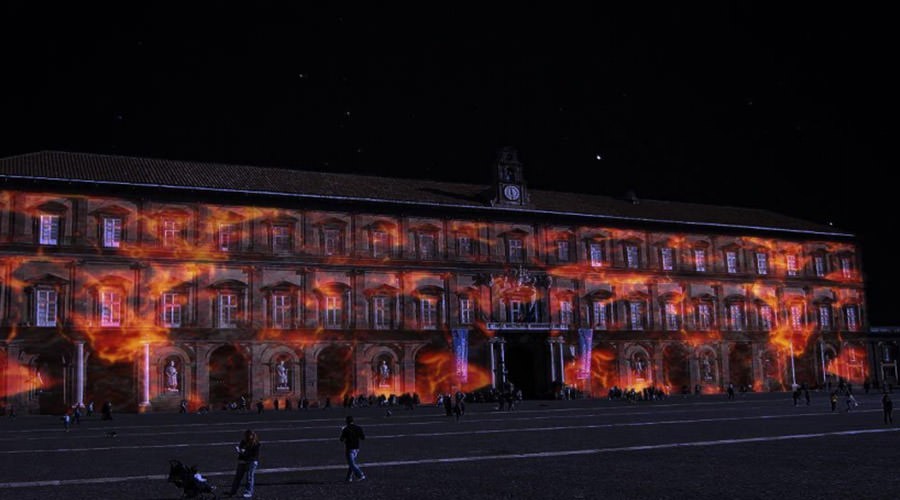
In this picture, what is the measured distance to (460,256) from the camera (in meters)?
54.6

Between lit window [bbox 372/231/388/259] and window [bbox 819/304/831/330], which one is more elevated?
lit window [bbox 372/231/388/259]

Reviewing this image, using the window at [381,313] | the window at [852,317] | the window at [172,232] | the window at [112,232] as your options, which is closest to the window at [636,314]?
the window at [381,313]

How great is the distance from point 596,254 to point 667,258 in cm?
597

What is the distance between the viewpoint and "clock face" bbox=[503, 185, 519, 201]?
56.9 meters

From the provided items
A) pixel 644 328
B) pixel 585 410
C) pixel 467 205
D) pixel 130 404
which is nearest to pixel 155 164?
pixel 130 404

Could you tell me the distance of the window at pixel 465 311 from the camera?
54094 mm

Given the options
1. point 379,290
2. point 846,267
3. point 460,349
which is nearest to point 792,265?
point 846,267

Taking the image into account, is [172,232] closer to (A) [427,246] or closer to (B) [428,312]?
(A) [427,246]

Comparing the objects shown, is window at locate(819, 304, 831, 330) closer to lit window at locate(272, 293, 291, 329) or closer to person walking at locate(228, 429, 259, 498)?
lit window at locate(272, 293, 291, 329)

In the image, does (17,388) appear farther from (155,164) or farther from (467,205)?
(467,205)

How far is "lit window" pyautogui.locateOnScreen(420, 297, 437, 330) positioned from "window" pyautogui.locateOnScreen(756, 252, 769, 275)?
25.9m

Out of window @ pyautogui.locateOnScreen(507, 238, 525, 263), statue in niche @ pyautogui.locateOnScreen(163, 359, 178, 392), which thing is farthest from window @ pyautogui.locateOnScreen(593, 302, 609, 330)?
statue in niche @ pyautogui.locateOnScreen(163, 359, 178, 392)

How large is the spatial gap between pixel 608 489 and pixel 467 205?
1627 inches

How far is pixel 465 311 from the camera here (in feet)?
178
